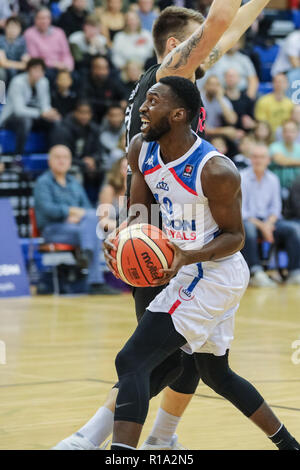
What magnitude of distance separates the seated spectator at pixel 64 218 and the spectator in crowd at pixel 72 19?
4128 mm

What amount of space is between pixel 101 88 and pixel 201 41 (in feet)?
34.9

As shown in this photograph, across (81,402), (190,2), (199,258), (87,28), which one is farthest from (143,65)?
(199,258)

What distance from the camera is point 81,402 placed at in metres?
6.16

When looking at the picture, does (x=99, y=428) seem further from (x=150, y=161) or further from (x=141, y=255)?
(x=150, y=161)

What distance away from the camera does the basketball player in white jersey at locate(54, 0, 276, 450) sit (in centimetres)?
466

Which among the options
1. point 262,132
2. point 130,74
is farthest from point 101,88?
point 262,132

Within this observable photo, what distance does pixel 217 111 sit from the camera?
15648 millimetres

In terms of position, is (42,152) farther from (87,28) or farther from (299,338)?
(299,338)

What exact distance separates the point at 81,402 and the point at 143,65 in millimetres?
10788

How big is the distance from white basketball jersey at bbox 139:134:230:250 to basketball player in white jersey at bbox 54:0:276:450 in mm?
486

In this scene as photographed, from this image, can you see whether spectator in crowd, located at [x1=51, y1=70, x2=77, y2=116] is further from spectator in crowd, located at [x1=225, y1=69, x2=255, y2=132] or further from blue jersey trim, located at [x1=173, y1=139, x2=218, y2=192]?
blue jersey trim, located at [x1=173, y1=139, x2=218, y2=192]

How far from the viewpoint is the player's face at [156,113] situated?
14.7ft

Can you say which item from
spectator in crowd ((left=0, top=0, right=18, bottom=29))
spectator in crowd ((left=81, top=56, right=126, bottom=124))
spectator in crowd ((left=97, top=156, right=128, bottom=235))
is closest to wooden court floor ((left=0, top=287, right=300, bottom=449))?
spectator in crowd ((left=97, top=156, right=128, bottom=235))
